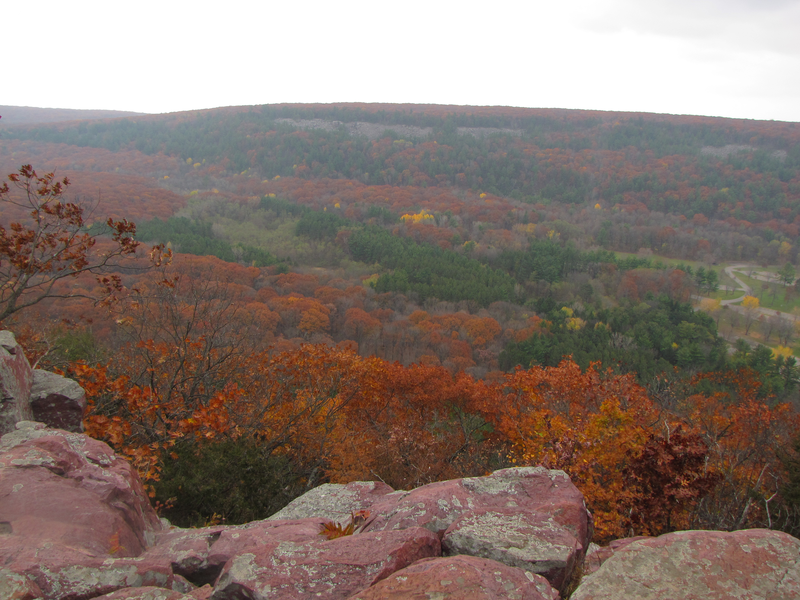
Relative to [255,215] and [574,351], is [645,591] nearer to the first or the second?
[574,351]

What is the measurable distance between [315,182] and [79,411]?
177705 mm

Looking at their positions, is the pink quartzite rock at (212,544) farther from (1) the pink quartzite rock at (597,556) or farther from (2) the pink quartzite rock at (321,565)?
(1) the pink quartzite rock at (597,556)

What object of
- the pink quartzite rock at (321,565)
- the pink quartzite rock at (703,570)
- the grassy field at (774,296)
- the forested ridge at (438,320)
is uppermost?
the pink quartzite rock at (703,570)

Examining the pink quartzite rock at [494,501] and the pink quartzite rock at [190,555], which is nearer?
the pink quartzite rock at [190,555]

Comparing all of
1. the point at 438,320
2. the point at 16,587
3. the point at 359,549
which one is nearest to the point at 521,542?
the point at 359,549

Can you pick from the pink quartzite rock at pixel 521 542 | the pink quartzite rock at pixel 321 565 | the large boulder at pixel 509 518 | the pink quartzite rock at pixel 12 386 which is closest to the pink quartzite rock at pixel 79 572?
the pink quartzite rock at pixel 321 565

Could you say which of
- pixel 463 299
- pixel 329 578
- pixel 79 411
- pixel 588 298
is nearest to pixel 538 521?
pixel 329 578

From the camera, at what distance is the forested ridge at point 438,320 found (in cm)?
1148

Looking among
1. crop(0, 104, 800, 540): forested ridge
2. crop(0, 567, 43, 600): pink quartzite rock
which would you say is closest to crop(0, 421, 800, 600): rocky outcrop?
crop(0, 567, 43, 600): pink quartzite rock

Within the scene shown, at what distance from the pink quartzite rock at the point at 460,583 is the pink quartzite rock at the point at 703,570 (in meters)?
0.52

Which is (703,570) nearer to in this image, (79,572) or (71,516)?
(79,572)

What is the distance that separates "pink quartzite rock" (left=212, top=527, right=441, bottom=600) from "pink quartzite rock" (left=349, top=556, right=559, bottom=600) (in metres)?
0.50

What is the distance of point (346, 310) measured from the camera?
7731 cm

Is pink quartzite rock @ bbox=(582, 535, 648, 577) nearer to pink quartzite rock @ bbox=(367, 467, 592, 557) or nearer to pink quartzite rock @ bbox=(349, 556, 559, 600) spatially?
pink quartzite rock @ bbox=(367, 467, 592, 557)
